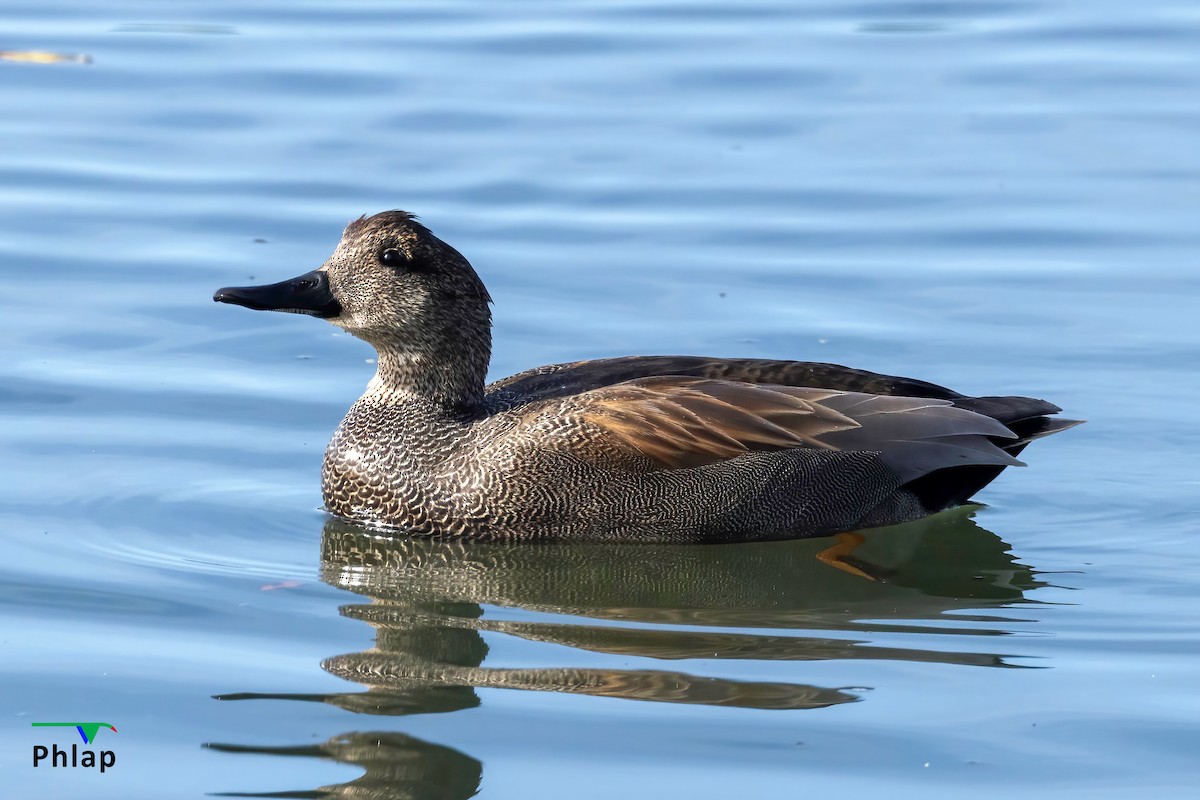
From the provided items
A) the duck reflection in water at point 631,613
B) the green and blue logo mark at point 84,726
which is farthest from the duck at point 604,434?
the green and blue logo mark at point 84,726

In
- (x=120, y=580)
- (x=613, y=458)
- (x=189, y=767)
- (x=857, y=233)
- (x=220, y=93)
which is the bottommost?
(x=189, y=767)

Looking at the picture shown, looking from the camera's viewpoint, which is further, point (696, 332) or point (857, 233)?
point (857, 233)

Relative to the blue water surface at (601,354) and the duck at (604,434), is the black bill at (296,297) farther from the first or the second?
the blue water surface at (601,354)

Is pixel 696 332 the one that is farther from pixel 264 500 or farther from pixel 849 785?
pixel 849 785

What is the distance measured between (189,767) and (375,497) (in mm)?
2840

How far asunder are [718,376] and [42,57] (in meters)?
8.67

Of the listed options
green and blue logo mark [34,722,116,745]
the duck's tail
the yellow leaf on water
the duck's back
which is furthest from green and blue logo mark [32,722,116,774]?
the yellow leaf on water

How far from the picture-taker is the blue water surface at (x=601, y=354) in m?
6.76

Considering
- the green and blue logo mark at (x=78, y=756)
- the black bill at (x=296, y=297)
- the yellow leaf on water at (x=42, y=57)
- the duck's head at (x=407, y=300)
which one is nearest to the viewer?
the green and blue logo mark at (x=78, y=756)

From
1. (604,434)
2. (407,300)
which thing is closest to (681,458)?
(604,434)

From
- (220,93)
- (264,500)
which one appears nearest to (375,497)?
(264,500)

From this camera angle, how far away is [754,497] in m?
8.98

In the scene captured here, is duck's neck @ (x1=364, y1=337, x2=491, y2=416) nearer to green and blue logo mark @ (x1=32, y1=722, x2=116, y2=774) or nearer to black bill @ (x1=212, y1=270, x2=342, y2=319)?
black bill @ (x1=212, y1=270, x2=342, y2=319)

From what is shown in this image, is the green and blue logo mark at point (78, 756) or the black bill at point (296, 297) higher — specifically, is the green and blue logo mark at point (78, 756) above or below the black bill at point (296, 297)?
below
